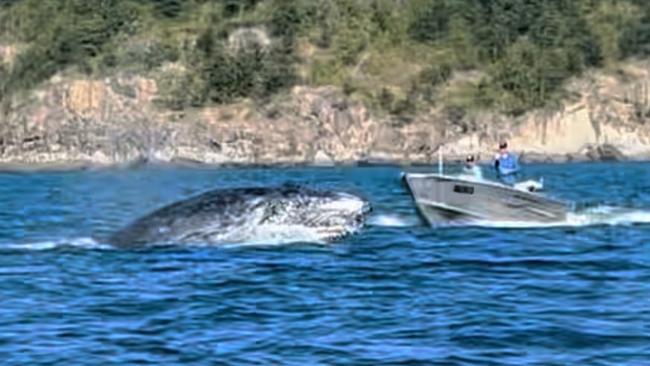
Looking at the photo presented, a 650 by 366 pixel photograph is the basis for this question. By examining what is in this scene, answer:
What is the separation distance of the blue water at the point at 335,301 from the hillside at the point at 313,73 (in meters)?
111

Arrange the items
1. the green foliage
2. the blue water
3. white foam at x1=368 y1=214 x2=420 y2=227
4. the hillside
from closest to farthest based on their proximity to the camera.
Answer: the blue water → white foam at x1=368 y1=214 x2=420 y2=227 → the hillside → the green foliage

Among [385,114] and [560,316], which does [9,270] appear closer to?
[560,316]

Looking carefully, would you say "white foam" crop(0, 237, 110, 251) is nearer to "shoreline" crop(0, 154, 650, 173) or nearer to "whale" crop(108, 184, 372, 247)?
"whale" crop(108, 184, 372, 247)

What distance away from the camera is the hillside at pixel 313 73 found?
143m

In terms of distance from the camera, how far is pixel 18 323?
57.3 ft

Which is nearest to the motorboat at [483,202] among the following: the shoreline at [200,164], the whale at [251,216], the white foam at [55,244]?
the white foam at [55,244]

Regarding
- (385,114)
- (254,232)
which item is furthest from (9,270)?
(385,114)

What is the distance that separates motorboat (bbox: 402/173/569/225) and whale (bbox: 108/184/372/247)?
11.2 metres

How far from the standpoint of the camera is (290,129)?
467 feet

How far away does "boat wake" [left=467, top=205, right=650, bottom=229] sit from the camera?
119 ft

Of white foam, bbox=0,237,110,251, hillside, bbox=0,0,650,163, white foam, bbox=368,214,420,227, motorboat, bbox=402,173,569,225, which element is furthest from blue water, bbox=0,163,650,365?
hillside, bbox=0,0,650,163

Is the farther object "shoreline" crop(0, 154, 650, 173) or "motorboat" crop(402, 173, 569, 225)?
"shoreline" crop(0, 154, 650, 173)

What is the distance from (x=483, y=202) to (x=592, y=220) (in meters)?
3.37

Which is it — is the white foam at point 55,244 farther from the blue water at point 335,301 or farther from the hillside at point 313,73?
the hillside at point 313,73
